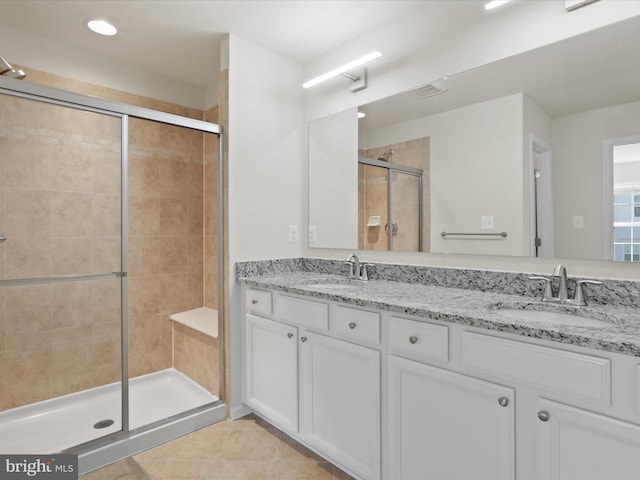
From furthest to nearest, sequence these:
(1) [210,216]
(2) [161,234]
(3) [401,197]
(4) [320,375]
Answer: (1) [210,216], (2) [161,234], (3) [401,197], (4) [320,375]

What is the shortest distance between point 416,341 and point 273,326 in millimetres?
910

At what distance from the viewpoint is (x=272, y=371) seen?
207 centimetres

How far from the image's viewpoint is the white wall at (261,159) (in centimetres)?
232

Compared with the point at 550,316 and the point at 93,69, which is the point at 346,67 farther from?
the point at 93,69

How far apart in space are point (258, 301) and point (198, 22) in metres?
1.69

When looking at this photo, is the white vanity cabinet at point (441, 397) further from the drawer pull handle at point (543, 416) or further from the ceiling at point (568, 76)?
the ceiling at point (568, 76)

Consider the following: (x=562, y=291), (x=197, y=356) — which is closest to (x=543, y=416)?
(x=562, y=291)

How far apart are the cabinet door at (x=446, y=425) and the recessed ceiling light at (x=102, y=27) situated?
249 cm

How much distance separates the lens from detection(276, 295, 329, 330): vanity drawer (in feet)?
5.81

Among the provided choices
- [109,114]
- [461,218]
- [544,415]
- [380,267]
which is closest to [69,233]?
[109,114]

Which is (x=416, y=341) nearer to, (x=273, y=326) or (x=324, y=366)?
(x=324, y=366)

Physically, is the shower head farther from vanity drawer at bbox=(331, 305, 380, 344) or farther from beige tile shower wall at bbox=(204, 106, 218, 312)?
vanity drawer at bbox=(331, 305, 380, 344)

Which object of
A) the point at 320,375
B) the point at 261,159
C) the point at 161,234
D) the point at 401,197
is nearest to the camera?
the point at 320,375

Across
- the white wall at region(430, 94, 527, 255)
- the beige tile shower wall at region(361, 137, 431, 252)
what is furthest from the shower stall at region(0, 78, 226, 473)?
the white wall at region(430, 94, 527, 255)
